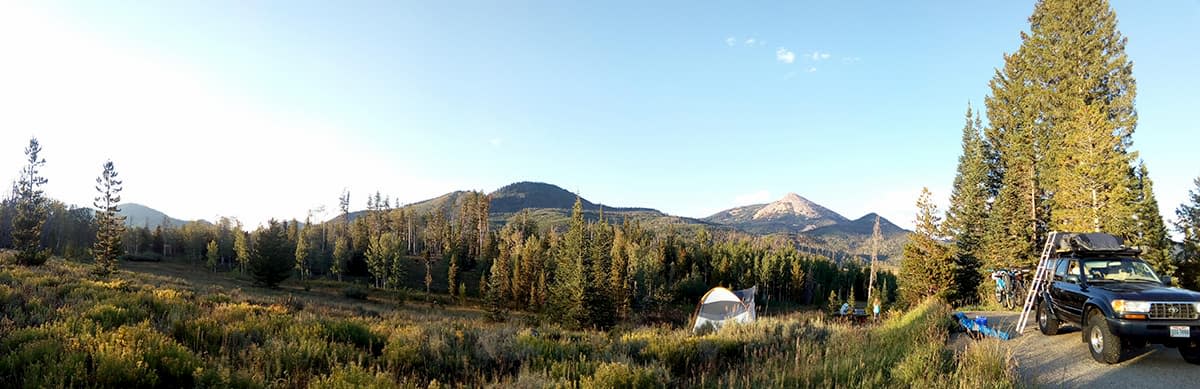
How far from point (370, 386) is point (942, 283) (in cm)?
3317

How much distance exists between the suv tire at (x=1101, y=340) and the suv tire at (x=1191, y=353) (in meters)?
0.94

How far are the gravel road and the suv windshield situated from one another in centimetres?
120

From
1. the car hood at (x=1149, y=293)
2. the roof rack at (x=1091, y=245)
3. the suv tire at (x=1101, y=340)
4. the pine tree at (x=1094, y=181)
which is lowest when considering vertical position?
the suv tire at (x=1101, y=340)

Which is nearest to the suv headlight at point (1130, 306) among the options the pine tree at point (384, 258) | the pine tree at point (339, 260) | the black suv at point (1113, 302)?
the black suv at point (1113, 302)

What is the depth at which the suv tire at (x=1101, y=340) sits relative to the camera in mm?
7047

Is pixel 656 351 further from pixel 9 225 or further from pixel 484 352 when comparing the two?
pixel 9 225

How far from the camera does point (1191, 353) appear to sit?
7117 mm

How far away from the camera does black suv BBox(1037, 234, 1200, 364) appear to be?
6.72 m

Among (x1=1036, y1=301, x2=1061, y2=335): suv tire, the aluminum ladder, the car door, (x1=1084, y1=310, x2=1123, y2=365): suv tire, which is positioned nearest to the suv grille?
(x1=1084, y1=310, x2=1123, y2=365): suv tire

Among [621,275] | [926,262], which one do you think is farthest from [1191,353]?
[621,275]

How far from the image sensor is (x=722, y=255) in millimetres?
84000

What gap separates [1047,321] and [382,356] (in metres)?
12.5

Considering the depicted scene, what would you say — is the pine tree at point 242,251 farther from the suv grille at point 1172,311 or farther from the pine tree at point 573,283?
the suv grille at point 1172,311

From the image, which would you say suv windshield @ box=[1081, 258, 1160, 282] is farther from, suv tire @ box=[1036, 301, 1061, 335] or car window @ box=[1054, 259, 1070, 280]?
suv tire @ box=[1036, 301, 1061, 335]
